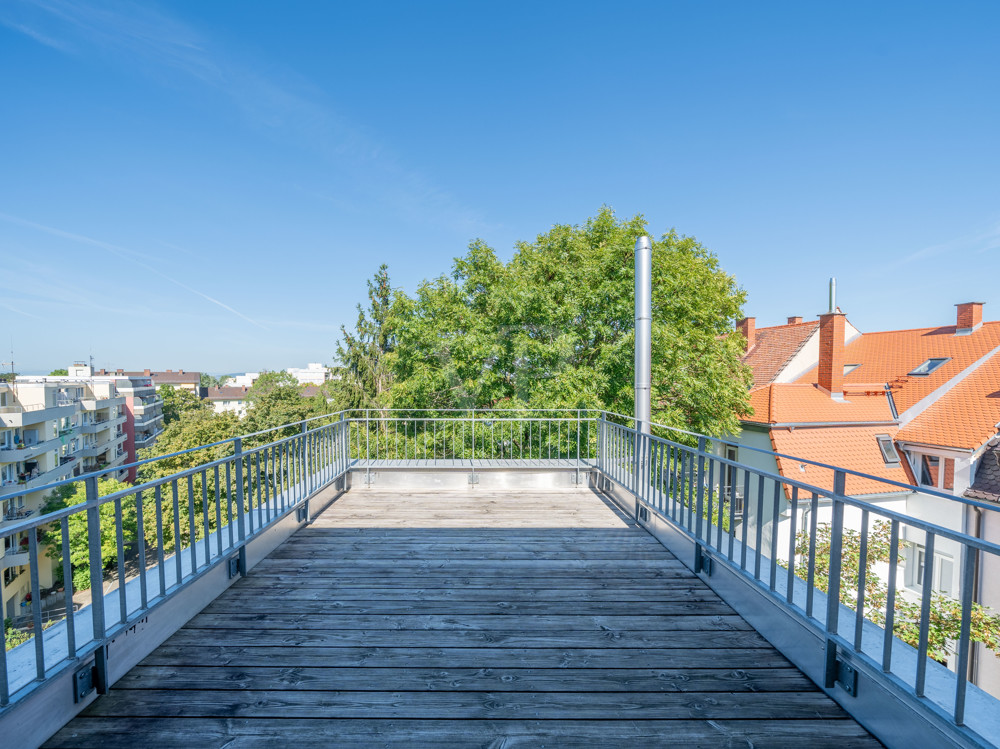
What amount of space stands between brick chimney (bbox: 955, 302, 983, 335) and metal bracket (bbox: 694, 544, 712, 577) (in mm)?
22765

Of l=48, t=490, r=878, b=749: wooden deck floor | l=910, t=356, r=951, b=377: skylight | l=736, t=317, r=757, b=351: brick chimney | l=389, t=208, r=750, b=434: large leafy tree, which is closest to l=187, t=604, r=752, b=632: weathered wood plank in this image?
l=48, t=490, r=878, b=749: wooden deck floor

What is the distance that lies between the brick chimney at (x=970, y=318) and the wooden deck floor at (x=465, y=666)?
2291cm

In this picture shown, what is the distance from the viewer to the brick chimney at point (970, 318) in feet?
59.9

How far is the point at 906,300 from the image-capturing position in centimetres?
2508

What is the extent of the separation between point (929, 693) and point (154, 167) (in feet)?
81.0

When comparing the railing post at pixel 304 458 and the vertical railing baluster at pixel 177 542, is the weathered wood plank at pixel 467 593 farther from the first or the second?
the railing post at pixel 304 458

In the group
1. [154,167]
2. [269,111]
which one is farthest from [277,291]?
[269,111]

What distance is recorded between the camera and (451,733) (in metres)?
1.79

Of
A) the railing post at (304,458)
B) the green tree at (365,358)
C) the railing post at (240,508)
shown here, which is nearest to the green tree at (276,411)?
the green tree at (365,358)

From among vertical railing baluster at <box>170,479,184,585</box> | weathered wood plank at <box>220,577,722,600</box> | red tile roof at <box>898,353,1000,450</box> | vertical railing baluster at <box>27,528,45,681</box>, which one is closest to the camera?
vertical railing baluster at <box>27,528,45,681</box>

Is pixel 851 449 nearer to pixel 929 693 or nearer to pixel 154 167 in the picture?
pixel 929 693

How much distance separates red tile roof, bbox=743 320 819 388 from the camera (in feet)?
67.7

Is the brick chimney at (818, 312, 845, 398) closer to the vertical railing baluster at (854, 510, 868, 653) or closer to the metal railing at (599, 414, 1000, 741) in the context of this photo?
the metal railing at (599, 414, 1000, 741)

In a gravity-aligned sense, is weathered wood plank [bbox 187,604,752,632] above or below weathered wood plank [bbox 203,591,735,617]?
above
